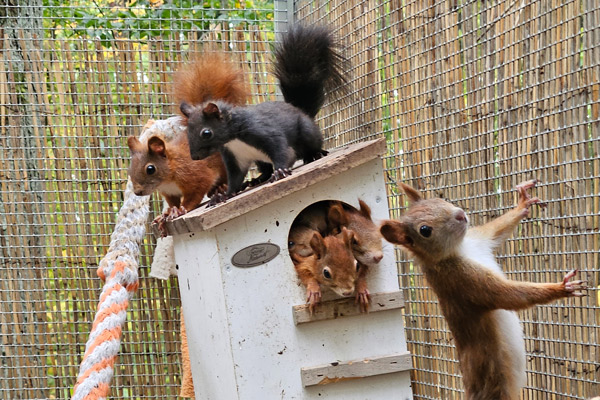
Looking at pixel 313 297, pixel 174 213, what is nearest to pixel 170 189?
pixel 174 213

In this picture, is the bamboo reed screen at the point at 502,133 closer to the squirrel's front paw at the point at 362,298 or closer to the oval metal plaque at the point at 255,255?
the squirrel's front paw at the point at 362,298

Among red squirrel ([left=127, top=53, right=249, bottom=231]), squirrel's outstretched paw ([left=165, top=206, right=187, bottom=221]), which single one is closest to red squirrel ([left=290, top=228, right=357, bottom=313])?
squirrel's outstretched paw ([left=165, top=206, right=187, bottom=221])

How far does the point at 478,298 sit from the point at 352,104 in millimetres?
1905

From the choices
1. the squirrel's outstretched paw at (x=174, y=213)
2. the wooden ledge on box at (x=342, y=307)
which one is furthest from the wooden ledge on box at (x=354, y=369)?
the squirrel's outstretched paw at (x=174, y=213)

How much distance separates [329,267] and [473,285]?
751mm

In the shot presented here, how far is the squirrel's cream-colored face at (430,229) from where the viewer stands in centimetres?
287

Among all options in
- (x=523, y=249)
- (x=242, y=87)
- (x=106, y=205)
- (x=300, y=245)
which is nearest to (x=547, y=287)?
(x=523, y=249)

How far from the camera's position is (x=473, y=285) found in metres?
2.83

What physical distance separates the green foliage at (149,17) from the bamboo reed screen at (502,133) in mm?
1716

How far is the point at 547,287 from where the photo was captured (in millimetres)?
2613

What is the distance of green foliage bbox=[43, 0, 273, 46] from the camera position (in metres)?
5.50

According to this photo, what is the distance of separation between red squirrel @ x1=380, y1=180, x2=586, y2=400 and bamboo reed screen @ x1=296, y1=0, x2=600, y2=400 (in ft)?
0.53

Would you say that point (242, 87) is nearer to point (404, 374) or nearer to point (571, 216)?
point (404, 374)

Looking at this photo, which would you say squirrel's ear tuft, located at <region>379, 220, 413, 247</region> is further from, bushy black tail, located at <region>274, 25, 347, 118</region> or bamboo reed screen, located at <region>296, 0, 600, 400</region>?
bushy black tail, located at <region>274, 25, 347, 118</region>
